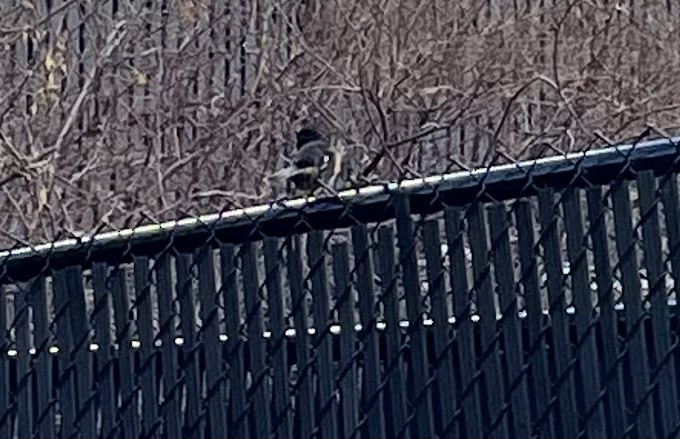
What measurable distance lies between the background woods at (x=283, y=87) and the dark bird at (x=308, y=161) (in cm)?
386

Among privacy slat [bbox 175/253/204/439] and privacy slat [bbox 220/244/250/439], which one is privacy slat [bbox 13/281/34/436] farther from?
privacy slat [bbox 220/244/250/439]

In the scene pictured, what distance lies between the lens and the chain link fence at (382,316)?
269 cm

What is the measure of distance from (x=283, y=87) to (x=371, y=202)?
5898 millimetres

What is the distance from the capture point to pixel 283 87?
8.63 meters

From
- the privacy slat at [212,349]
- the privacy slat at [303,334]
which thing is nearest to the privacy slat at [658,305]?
the privacy slat at [303,334]

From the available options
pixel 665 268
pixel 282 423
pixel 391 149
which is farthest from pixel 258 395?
pixel 391 149

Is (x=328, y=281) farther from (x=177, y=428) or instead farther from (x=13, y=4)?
(x=13, y=4)

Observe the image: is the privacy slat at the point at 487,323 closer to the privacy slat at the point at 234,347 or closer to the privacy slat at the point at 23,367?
the privacy slat at the point at 234,347

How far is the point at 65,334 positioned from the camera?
3061mm

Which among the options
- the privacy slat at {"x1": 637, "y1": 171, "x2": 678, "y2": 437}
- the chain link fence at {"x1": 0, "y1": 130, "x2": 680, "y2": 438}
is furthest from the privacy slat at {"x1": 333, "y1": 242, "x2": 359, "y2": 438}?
the privacy slat at {"x1": 637, "y1": 171, "x2": 678, "y2": 437}

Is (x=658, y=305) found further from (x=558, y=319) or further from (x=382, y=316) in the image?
(x=382, y=316)

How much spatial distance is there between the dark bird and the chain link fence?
662 mm

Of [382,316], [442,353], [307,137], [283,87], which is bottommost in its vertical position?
[442,353]

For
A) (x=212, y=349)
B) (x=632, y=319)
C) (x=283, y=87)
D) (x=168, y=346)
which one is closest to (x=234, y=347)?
(x=212, y=349)
